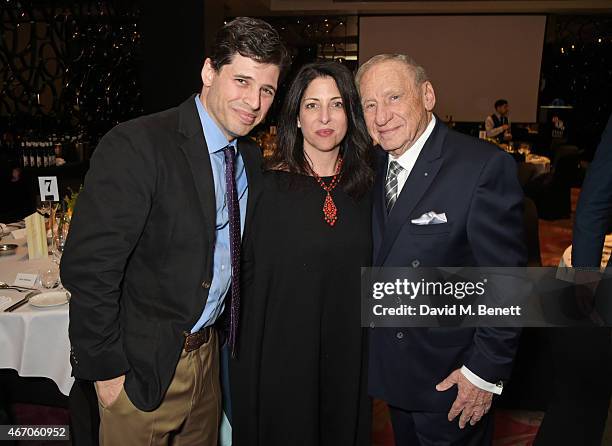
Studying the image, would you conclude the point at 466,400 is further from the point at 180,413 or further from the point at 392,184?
the point at 180,413

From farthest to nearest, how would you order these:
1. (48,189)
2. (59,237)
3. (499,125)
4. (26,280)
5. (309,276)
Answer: (499,125) < (48,189) < (59,237) < (26,280) < (309,276)

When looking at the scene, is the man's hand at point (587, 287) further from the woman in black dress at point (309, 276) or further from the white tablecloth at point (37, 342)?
the white tablecloth at point (37, 342)

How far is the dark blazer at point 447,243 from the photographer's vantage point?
1606 millimetres

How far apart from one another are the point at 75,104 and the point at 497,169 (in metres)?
8.68

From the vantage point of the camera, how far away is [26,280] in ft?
8.34

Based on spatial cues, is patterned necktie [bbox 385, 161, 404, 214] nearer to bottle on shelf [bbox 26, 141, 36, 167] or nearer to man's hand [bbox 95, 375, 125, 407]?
man's hand [bbox 95, 375, 125, 407]

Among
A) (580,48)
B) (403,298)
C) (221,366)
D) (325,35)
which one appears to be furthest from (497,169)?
(580,48)

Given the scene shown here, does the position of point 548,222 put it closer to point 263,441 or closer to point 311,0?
point 263,441

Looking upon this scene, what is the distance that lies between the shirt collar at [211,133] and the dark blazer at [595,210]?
1.11 meters

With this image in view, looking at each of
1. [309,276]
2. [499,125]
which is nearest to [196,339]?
[309,276]

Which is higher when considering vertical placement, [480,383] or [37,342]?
[480,383]

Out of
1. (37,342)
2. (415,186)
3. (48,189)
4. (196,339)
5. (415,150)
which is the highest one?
(415,150)

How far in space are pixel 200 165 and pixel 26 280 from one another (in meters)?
1.46

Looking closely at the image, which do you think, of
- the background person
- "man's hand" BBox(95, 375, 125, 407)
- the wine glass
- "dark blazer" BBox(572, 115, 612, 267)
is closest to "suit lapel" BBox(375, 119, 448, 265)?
"dark blazer" BBox(572, 115, 612, 267)
